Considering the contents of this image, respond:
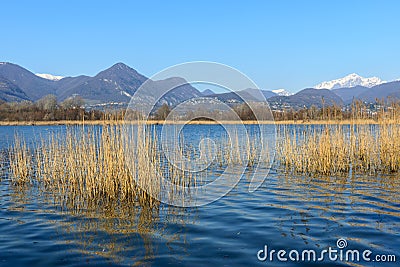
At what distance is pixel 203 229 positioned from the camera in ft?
22.4

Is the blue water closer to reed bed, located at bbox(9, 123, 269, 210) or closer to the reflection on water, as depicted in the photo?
the reflection on water

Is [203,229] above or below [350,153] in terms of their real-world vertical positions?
below

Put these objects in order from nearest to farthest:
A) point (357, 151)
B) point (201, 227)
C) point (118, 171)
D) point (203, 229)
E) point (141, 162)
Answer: point (203, 229), point (201, 227), point (141, 162), point (118, 171), point (357, 151)

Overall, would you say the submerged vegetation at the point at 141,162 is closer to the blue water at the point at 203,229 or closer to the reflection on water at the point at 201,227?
the reflection on water at the point at 201,227

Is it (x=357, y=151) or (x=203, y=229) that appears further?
(x=357, y=151)

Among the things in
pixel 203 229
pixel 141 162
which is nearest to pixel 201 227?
pixel 203 229

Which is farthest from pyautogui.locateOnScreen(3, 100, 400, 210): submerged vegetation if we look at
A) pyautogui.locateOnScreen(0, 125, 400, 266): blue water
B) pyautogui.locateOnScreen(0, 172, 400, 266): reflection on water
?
pyautogui.locateOnScreen(0, 125, 400, 266): blue water

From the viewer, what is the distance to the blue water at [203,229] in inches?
217

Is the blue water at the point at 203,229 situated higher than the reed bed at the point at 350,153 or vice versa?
the reed bed at the point at 350,153

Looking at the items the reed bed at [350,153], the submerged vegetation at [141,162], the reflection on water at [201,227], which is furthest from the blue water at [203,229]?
the reed bed at [350,153]

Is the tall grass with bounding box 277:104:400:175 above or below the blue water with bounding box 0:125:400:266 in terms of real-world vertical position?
above

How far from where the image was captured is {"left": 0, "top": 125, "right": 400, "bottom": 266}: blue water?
550 centimetres

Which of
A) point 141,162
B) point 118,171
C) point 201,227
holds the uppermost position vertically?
point 141,162

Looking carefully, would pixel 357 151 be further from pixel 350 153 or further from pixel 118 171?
pixel 118 171
